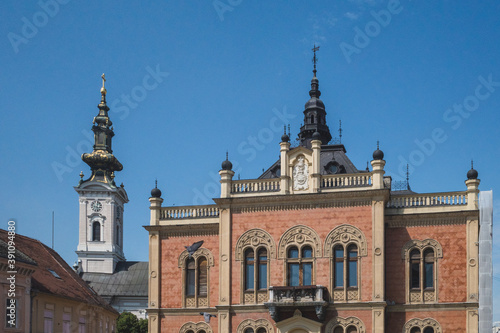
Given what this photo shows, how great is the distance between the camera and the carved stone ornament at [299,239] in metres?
42.8

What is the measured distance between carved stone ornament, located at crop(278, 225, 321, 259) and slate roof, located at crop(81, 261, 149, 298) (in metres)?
43.8

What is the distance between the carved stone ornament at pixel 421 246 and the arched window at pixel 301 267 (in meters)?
4.86

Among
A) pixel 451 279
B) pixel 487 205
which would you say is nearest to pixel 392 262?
pixel 451 279

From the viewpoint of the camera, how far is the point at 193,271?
45562 millimetres

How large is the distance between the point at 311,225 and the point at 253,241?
3303 millimetres

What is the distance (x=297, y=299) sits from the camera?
41750mm

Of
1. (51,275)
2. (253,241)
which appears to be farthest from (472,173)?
(51,275)

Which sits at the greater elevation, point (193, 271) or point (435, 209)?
point (435, 209)

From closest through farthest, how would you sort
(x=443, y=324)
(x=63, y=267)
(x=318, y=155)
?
(x=443, y=324), (x=318, y=155), (x=63, y=267)

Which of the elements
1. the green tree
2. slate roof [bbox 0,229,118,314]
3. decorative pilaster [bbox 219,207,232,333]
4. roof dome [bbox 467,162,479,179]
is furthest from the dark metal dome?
the green tree

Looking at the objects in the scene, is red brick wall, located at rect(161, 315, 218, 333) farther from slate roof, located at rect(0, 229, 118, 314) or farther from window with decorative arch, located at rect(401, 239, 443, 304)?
window with decorative arch, located at rect(401, 239, 443, 304)

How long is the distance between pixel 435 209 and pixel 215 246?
1214cm

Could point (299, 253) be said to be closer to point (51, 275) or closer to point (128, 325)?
point (51, 275)

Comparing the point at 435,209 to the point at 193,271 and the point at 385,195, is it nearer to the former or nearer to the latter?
the point at 385,195
